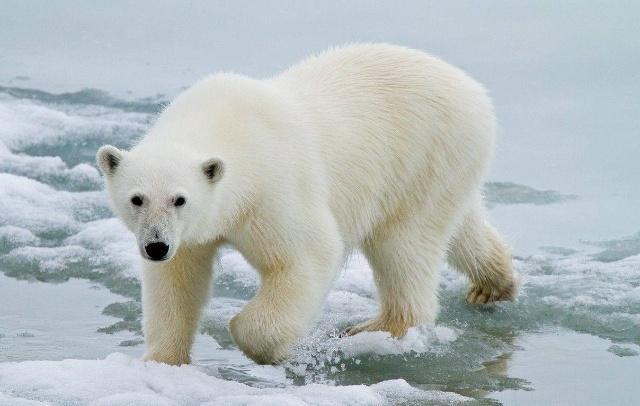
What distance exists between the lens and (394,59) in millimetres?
5477

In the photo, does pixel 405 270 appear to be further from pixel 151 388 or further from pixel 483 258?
pixel 151 388

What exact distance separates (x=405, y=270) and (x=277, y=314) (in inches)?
39.7

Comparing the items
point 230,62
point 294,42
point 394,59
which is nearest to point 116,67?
point 230,62

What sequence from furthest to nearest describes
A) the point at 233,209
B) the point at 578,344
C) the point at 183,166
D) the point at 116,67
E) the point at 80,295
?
the point at 116,67 < the point at 80,295 < the point at 578,344 < the point at 233,209 < the point at 183,166

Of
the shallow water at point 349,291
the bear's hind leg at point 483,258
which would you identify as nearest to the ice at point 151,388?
the shallow water at point 349,291

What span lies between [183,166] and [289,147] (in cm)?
71

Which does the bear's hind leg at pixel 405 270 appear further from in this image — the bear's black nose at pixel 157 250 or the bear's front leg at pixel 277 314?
the bear's black nose at pixel 157 250

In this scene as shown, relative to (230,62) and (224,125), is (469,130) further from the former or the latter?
(230,62)

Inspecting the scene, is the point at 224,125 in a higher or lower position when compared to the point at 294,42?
lower

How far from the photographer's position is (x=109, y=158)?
4.07 m

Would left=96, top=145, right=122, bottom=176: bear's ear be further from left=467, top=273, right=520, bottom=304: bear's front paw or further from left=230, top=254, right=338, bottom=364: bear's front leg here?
left=467, top=273, right=520, bottom=304: bear's front paw

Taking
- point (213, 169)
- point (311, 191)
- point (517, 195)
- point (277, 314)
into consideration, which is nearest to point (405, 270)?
point (311, 191)

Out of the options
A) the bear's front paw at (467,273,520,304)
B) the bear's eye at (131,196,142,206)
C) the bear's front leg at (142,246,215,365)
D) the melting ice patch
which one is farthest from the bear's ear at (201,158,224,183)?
the melting ice patch

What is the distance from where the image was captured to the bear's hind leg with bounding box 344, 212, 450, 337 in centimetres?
534
